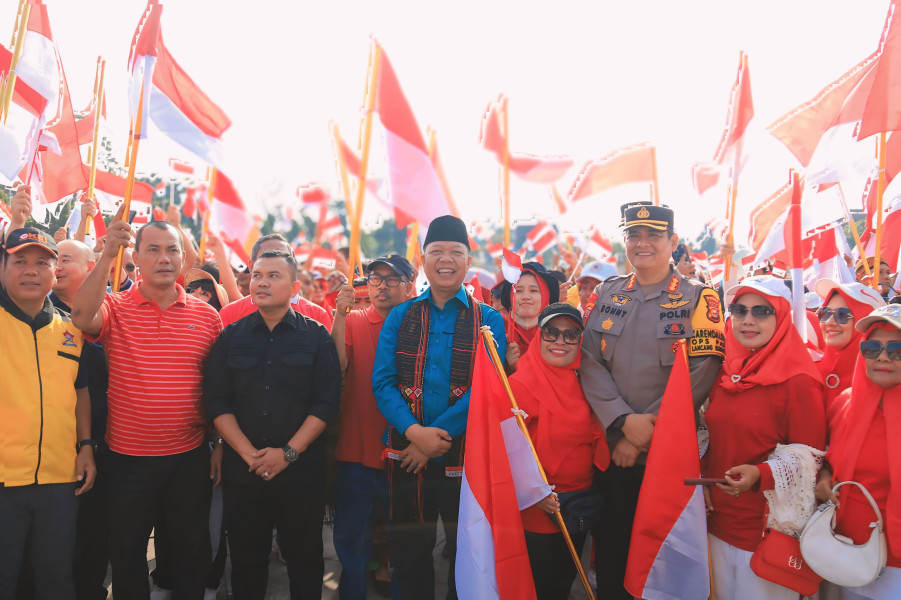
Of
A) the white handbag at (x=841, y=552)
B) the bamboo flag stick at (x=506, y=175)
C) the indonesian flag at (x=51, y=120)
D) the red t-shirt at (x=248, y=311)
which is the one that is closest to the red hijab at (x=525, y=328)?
the bamboo flag stick at (x=506, y=175)

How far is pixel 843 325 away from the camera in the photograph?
3.10m

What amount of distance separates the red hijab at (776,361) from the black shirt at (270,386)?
213cm

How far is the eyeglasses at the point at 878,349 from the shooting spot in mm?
2354

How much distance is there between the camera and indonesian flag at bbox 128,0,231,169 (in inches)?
139

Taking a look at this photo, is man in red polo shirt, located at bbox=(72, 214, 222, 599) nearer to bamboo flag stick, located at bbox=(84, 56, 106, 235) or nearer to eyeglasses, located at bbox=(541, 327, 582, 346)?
bamboo flag stick, located at bbox=(84, 56, 106, 235)

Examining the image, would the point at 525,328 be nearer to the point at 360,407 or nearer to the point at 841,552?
the point at 360,407

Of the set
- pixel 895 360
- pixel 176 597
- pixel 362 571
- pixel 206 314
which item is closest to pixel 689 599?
pixel 895 360

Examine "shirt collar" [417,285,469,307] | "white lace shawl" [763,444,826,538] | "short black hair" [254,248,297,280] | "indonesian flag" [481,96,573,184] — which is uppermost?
"indonesian flag" [481,96,573,184]

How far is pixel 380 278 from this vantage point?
3.72 m

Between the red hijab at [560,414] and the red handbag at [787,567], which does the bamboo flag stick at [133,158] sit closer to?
the red hijab at [560,414]

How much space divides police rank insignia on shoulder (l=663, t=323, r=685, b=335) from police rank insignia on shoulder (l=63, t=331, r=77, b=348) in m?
3.13

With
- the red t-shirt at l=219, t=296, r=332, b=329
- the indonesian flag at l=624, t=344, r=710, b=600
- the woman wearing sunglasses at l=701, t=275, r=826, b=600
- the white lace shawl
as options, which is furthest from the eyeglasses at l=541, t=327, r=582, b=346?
the red t-shirt at l=219, t=296, r=332, b=329

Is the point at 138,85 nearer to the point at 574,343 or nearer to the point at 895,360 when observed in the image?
the point at 574,343

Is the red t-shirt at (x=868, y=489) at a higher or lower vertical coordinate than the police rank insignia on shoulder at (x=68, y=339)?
lower
